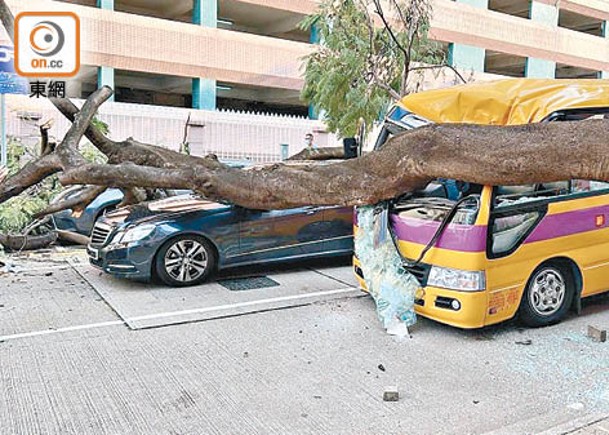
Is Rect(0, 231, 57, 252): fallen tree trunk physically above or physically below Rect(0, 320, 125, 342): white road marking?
above

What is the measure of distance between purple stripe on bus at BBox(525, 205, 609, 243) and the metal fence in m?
13.8

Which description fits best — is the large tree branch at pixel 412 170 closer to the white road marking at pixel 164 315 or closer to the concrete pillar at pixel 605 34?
the white road marking at pixel 164 315

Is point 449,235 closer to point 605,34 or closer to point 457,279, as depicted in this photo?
point 457,279

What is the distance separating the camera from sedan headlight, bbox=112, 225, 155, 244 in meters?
7.48

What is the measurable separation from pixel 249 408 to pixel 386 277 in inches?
86.1

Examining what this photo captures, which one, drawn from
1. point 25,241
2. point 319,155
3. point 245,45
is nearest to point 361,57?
point 319,155

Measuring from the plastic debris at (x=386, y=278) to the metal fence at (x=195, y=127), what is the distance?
12912 mm

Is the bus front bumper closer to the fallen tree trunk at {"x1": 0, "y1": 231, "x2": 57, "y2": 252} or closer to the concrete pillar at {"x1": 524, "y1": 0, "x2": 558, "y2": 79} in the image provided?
the fallen tree trunk at {"x1": 0, "y1": 231, "x2": 57, "y2": 252}

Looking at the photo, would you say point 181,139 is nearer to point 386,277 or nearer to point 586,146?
point 386,277

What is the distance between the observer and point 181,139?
68.2 feet

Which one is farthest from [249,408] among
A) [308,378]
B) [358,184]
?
[358,184]

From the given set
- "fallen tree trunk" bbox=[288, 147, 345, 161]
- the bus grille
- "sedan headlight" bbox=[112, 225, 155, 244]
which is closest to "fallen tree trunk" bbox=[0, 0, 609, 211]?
"sedan headlight" bbox=[112, 225, 155, 244]

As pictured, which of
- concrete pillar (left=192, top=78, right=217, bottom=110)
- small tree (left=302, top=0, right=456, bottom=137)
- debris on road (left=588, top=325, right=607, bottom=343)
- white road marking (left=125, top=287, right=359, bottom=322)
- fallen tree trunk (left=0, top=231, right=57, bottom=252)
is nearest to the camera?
debris on road (left=588, top=325, right=607, bottom=343)

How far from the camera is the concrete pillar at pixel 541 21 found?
3177 centimetres
